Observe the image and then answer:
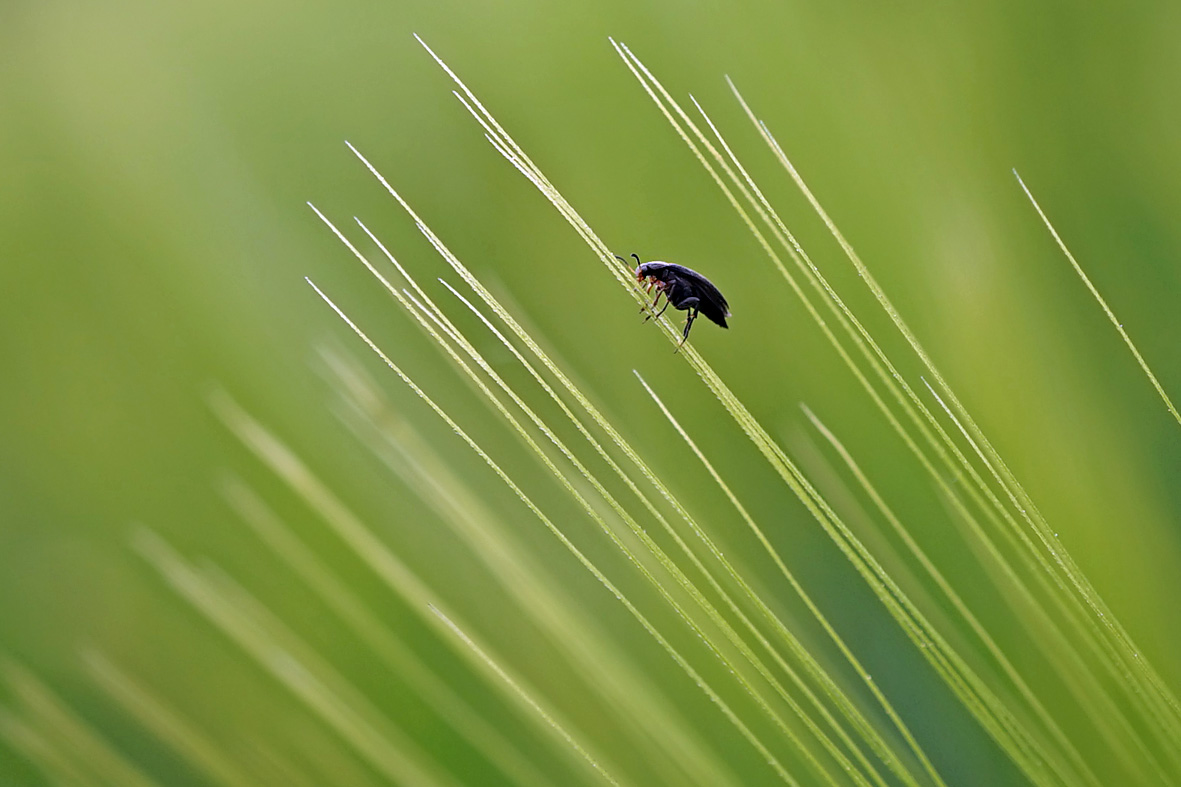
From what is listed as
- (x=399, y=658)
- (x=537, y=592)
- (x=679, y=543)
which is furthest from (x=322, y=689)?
(x=679, y=543)

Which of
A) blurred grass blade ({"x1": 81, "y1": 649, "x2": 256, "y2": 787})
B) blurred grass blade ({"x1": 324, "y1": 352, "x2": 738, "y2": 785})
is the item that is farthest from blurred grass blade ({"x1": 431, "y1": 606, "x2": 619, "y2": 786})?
blurred grass blade ({"x1": 81, "y1": 649, "x2": 256, "y2": 787})

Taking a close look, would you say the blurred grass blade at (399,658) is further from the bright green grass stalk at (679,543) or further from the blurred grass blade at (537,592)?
the bright green grass stalk at (679,543)

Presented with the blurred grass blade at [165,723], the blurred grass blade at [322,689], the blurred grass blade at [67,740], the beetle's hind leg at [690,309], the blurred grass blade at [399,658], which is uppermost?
the beetle's hind leg at [690,309]

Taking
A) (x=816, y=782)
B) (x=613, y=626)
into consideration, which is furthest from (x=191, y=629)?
(x=816, y=782)

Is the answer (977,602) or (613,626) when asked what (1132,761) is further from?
(613,626)

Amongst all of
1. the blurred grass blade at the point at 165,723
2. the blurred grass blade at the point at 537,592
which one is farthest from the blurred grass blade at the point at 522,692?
the blurred grass blade at the point at 165,723
